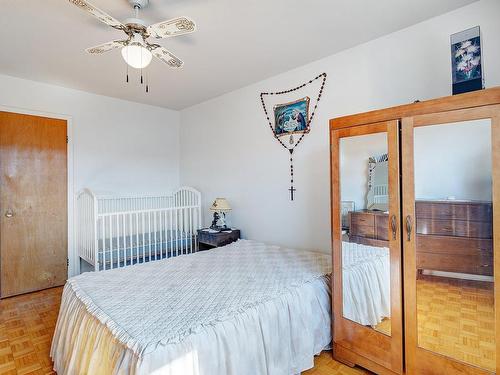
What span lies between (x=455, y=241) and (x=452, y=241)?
0.5 inches

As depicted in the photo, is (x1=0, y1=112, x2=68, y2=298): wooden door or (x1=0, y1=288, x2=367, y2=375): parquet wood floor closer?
(x1=0, y1=288, x2=367, y2=375): parquet wood floor

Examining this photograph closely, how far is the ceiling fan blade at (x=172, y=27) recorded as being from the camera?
5.20ft

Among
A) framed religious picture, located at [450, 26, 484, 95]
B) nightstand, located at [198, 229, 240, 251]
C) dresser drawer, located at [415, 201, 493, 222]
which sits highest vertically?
framed religious picture, located at [450, 26, 484, 95]

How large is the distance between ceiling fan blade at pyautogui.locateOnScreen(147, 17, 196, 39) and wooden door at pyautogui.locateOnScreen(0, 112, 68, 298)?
2.52 metres

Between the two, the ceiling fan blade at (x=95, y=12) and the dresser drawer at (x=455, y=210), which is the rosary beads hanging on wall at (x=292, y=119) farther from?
the ceiling fan blade at (x=95, y=12)

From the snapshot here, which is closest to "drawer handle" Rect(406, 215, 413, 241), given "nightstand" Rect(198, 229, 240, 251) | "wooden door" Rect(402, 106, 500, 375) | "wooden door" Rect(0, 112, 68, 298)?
"wooden door" Rect(402, 106, 500, 375)

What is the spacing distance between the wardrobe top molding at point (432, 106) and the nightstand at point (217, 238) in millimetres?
2026

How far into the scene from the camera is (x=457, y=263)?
4.64 ft

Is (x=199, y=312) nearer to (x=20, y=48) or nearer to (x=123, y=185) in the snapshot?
(x=20, y=48)

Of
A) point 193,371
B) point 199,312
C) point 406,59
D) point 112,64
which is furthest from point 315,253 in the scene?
point 112,64

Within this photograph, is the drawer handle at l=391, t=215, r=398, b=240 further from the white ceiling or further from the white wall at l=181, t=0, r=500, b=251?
the white ceiling

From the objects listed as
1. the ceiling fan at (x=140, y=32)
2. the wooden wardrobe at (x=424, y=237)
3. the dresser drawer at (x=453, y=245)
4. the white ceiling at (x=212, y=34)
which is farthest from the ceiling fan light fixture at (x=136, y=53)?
the dresser drawer at (x=453, y=245)

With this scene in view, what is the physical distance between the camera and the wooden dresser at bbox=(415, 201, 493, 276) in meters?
1.32

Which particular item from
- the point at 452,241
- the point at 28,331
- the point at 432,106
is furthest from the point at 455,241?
the point at 28,331
